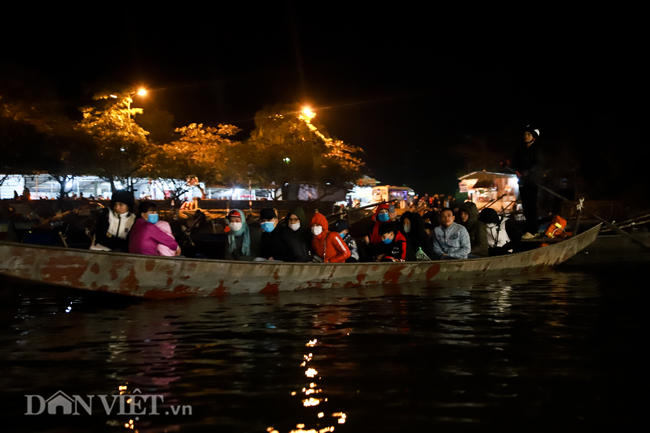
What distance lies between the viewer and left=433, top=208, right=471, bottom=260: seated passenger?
10164 millimetres

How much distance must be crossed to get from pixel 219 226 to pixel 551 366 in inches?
548

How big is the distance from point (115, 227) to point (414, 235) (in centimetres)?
479

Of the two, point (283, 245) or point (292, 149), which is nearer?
point (283, 245)

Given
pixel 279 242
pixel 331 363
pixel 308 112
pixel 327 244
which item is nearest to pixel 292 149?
pixel 308 112

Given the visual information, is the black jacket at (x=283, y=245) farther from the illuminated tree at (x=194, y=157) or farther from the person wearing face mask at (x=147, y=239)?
the illuminated tree at (x=194, y=157)

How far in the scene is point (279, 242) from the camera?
9180 mm

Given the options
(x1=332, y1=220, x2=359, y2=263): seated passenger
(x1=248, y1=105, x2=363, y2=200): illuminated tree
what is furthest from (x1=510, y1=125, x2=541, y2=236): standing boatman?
(x1=248, y1=105, x2=363, y2=200): illuminated tree

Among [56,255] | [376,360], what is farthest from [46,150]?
[376,360]

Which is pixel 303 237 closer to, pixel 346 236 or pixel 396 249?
pixel 346 236

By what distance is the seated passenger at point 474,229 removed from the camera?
1077 cm

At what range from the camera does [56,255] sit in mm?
7344

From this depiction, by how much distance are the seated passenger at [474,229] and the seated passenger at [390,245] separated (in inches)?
54.3

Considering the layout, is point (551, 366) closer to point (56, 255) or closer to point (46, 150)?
point (56, 255)

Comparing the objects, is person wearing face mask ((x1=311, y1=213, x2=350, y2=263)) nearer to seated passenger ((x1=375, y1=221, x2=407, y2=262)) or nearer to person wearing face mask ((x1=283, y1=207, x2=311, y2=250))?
person wearing face mask ((x1=283, y1=207, x2=311, y2=250))
